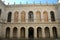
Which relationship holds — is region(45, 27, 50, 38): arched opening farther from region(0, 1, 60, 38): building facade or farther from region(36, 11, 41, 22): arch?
region(36, 11, 41, 22): arch

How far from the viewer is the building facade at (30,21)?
105ft

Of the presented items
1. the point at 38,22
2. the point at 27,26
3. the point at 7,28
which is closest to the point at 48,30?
the point at 38,22

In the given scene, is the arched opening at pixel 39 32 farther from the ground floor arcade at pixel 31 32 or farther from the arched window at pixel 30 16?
the arched window at pixel 30 16

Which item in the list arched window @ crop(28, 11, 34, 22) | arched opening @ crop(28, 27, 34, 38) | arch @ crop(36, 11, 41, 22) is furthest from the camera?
arched window @ crop(28, 11, 34, 22)

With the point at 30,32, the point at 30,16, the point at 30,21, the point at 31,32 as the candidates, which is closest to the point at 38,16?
the point at 30,16

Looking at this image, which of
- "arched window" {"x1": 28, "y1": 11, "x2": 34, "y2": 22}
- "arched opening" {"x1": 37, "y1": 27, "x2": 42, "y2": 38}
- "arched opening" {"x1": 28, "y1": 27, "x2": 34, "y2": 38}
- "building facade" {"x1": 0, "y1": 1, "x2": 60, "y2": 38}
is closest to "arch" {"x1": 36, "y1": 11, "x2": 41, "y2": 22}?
"building facade" {"x1": 0, "y1": 1, "x2": 60, "y2": 38}

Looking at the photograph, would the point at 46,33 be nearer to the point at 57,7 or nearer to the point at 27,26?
the point at 27,26

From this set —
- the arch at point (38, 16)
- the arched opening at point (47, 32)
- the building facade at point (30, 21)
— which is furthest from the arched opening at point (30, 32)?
the arched opening at point (47, 32)

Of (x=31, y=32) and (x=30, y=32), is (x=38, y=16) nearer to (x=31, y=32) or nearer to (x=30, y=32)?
(x=31, y=32)

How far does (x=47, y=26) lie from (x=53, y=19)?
3372 mm

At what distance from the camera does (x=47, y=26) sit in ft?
105

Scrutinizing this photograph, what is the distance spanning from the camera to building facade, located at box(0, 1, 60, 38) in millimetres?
31938

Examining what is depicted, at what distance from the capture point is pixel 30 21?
3319 centimetres

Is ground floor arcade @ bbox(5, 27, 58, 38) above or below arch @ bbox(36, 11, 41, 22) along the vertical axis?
below
